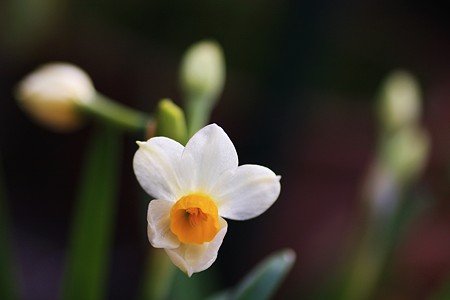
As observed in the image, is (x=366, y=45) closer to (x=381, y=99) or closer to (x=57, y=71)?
(x=381, y=99)

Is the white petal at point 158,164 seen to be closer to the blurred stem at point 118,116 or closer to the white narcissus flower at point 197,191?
the white narcissus flower at point 197,191

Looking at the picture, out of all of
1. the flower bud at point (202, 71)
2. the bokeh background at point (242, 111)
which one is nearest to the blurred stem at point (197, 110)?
A: the flower bud at point (202, 71)

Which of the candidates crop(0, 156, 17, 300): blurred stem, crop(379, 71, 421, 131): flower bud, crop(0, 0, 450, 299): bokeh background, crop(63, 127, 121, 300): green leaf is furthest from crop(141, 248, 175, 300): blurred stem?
crop(0, 0, 450, 299): bokeh background

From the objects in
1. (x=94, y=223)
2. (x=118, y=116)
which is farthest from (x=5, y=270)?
(x=118, y=116)

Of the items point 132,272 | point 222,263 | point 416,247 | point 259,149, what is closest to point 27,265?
point 132,272

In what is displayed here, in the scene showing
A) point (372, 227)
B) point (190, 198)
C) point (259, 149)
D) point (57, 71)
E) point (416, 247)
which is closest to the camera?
point (190, 198)

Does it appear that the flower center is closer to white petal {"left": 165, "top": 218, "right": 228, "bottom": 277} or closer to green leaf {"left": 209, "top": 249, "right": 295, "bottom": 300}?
white petal {"left": 165, "top": 218, "right": 228, "bottom": 277}
